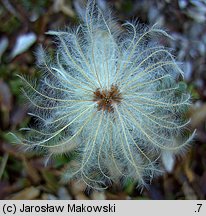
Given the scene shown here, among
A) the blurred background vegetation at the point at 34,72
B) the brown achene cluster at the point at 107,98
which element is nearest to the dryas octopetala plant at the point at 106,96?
the brown achene cluster at the point at 107,98

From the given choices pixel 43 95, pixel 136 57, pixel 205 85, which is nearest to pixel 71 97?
pixel 43 95

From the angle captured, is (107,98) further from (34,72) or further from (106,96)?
(34,72)

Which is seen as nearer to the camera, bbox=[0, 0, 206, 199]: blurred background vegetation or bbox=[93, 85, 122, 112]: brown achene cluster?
bbox=[93, 85, 122, 112]: brown achene cluster

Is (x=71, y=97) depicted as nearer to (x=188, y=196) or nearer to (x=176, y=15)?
(x=188, y=196)

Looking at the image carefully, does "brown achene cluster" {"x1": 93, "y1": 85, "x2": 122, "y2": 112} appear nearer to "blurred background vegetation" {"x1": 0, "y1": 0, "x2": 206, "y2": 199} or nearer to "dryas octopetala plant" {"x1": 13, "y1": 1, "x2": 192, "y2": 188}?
"dryas octopetala plant" {"x1": 13, "y1": 1, "x2": 192, "y2": 188}

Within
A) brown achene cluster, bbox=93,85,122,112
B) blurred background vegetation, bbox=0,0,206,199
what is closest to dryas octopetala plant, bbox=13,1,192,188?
brown achene cluster, bbox=93,85,122,112

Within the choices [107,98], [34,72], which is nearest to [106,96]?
[107,98]
